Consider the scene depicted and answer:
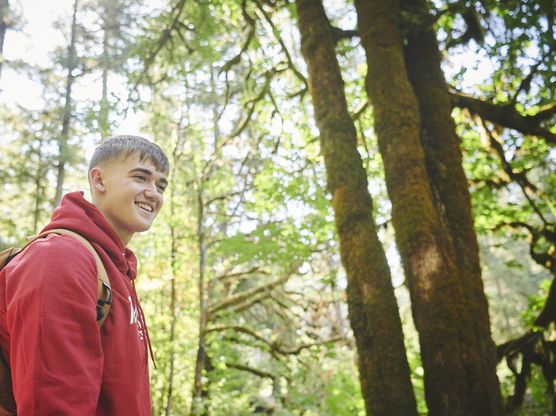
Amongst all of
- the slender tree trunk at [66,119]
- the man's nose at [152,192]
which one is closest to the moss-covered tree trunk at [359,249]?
the man's nose at [152,192]

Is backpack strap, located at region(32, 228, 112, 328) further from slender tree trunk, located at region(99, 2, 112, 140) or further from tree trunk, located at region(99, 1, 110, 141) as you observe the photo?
tree trunk, located at region(99, 1, 110, 141)

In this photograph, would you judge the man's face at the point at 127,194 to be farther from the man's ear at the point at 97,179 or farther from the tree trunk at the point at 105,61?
the tree trunk at the point at 105,61

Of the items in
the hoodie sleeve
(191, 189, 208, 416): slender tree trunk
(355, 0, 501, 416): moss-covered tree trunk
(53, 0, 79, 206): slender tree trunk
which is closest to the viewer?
the hoodie sleeve

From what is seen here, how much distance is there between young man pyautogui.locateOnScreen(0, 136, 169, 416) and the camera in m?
1.04

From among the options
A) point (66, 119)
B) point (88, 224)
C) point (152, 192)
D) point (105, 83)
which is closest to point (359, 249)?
point (152, 192)

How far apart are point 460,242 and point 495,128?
3.33m

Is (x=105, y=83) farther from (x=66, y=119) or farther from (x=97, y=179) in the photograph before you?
(x=97, y=179)

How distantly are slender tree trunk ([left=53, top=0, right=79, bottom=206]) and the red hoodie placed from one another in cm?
1248

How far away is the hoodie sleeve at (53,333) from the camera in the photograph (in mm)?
1021

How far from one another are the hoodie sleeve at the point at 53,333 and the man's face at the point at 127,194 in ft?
1.53

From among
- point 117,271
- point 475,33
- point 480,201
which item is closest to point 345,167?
point 117,271

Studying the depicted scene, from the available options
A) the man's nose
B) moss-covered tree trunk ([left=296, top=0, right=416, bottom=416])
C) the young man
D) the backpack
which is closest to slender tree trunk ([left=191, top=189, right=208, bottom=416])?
moss-covered tree trunk ([left=296, top=0, right=416, bottom=416])

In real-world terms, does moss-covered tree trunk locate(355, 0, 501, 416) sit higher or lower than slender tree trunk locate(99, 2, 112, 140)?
lower

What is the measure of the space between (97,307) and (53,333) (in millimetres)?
241
